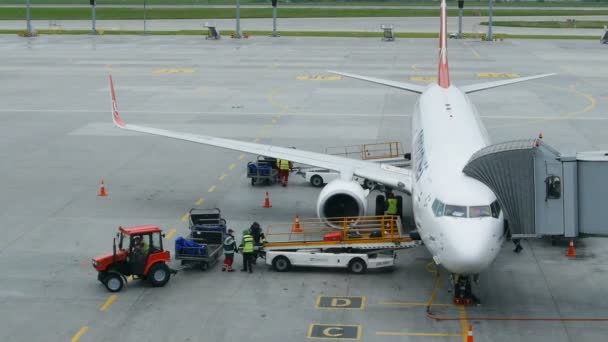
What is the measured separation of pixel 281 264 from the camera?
1187 inches

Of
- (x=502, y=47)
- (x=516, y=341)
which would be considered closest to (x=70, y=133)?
(x=516, y=341)

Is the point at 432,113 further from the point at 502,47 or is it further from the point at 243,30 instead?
the point at 243,30

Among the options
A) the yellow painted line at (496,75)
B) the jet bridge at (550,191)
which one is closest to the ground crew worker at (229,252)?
the jet bridge at (550,191)

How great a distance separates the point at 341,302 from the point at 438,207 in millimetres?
4068

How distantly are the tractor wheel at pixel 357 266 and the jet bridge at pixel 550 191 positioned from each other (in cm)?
538

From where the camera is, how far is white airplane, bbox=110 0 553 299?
2495 cm

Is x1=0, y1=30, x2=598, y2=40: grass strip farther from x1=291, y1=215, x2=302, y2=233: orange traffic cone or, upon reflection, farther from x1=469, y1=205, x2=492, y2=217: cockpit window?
x1=469, y1=205, x2=492, y2=217: cockpit window

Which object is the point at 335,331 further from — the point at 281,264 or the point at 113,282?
the point at 113,282

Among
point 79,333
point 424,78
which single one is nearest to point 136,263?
point 79,333

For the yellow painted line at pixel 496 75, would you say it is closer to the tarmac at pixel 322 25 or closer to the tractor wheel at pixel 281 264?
the tarmac at pixel 322 25

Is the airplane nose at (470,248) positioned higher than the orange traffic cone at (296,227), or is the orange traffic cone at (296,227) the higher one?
the airplane nose at (470,248)

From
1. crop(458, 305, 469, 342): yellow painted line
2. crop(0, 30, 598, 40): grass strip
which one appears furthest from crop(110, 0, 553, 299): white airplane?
crop(0, 30, 598, 40): grass strip

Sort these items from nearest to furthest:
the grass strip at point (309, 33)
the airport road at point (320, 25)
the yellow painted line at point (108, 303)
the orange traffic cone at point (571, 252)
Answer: the yellow painted line at point (108, 303) → the orange traffic cone at point (571, 252) → the grass strip at point (309, 33) → the airport road at point (320, 25)

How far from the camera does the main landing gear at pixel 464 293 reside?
88.2 ft
